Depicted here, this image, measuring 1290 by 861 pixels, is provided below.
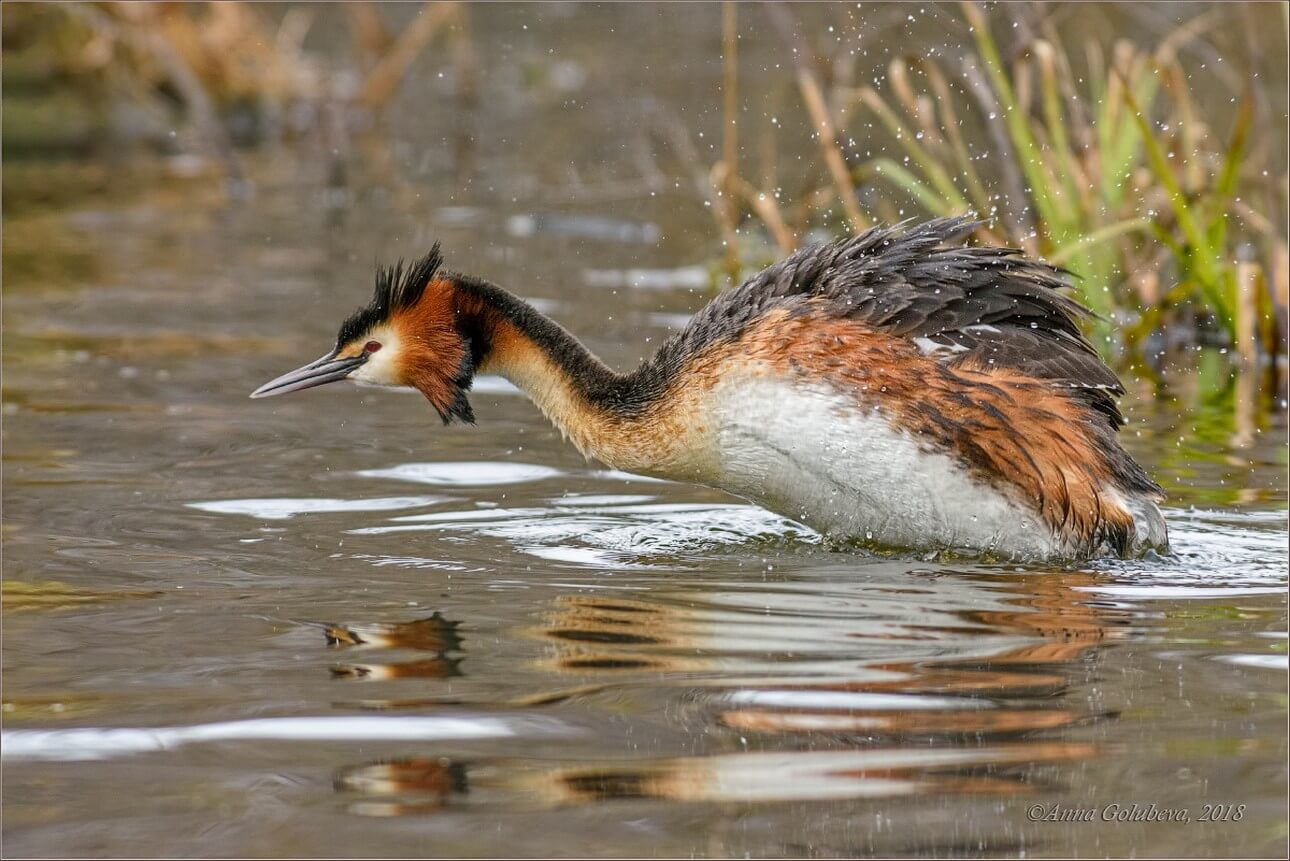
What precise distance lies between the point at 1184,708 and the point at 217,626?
7.73ft

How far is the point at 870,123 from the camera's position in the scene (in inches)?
554

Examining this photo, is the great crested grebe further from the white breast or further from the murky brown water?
the murky brown water

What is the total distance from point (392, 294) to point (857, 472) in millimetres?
1600

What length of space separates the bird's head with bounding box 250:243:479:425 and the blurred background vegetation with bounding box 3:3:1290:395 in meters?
2.58

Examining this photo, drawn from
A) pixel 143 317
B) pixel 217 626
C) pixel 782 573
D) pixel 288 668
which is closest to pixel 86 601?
pixel 217 626

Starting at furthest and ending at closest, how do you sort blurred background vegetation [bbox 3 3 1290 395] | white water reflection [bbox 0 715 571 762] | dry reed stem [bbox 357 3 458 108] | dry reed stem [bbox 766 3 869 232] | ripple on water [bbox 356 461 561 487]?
dry reed stem [bbox 357 3 458 108]
dry reed stem [bbox 766 3 869 232]
blurred background vegetation [bbox 3 3 1290 395]
ripple on water [bbox 356 461 561 487]
white water reflection [bbox 0 715 571 762]

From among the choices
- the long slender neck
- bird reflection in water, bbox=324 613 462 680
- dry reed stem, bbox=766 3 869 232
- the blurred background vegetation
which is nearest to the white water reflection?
bird reflection in water, bbox=324 613 462 680

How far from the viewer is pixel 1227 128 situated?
12.4 meters

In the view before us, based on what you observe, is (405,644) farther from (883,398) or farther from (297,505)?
(297,505)

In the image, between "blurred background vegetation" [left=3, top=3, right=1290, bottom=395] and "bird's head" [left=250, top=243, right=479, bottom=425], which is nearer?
"bird's head" [left=250, top=243, right=479, bottom=425]

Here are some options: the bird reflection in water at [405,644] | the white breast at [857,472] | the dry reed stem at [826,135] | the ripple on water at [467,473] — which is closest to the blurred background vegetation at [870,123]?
the dry reed stem at [826,135]

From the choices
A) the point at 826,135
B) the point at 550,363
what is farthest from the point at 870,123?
the point at 550,363

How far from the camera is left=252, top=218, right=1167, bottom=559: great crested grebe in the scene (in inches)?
206

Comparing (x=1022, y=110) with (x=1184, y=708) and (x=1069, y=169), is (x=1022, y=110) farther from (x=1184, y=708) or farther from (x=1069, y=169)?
(x=1184, y=708)
